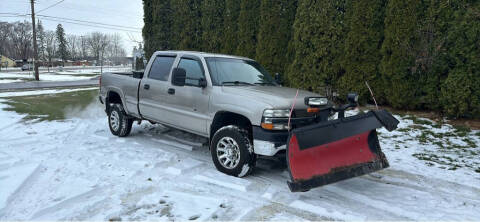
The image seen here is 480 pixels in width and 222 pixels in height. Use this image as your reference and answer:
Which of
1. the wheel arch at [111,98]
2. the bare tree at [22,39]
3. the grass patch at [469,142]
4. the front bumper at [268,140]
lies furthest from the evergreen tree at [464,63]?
the bare tree at [22,39]

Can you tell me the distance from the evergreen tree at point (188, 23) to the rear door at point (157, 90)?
7.37 metres

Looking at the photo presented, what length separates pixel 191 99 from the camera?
17.8 ft

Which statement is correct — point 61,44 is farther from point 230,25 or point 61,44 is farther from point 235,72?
point 235,72

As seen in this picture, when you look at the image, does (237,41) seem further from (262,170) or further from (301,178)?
(301,178)

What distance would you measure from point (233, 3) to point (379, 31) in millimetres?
5374

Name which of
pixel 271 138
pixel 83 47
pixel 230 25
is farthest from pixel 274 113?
pixel 83 47

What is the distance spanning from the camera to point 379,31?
891 cm

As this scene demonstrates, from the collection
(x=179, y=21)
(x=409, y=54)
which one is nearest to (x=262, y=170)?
(x=409, y=54)

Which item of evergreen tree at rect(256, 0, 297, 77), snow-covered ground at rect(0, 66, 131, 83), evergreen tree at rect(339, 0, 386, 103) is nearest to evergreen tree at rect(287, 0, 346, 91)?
evergreen tree at rect(339, 0, 386, 103)

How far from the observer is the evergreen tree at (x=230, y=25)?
1192 cm

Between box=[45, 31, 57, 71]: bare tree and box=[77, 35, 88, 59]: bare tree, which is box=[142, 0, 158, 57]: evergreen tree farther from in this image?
box=[77, 35, 88, 59]: bare tree

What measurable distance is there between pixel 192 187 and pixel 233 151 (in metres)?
0.83

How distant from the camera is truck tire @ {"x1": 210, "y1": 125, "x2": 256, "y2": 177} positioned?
15.1 ft

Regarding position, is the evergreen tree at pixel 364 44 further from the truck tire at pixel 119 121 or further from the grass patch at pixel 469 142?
the truck tire at pixel 119 121
